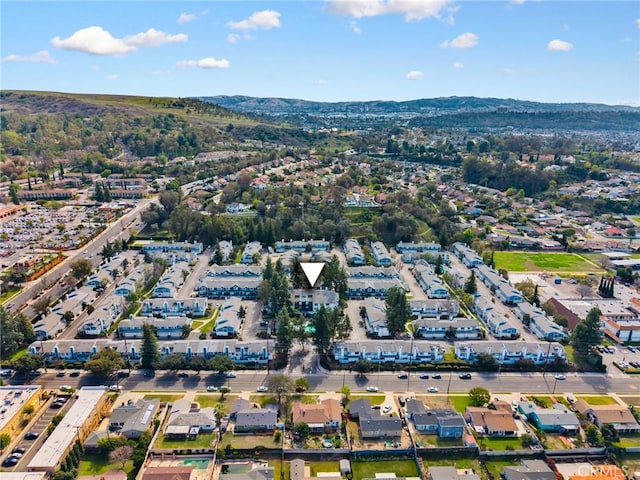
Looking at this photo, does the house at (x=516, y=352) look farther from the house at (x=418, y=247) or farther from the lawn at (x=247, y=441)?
the house at (x=418, y=247)

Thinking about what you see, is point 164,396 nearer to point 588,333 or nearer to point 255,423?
point 255,423

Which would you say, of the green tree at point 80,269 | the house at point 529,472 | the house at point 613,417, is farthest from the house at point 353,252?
the house at point 529,472

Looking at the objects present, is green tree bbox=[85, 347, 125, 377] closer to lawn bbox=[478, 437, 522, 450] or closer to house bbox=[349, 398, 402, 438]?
house bbox=[349, 398, 402, 438]

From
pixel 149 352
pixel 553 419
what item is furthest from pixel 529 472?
pixel 149 352

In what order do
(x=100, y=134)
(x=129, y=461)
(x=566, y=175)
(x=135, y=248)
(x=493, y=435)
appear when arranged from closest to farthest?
(x=129, y=461), (x=493, y=435), (x=135, y=248), (x=566, y=175), (x=100, y=134)

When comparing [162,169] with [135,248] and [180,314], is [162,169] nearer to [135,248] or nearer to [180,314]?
[135,248]

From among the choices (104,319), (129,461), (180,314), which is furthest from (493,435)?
(104,319)

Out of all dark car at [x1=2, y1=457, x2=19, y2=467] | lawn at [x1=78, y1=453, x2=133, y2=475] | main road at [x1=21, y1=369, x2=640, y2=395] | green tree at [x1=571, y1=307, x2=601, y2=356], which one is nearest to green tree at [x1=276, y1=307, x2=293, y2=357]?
main road at [x1=21, y1=369, x2=640, y2=395]
